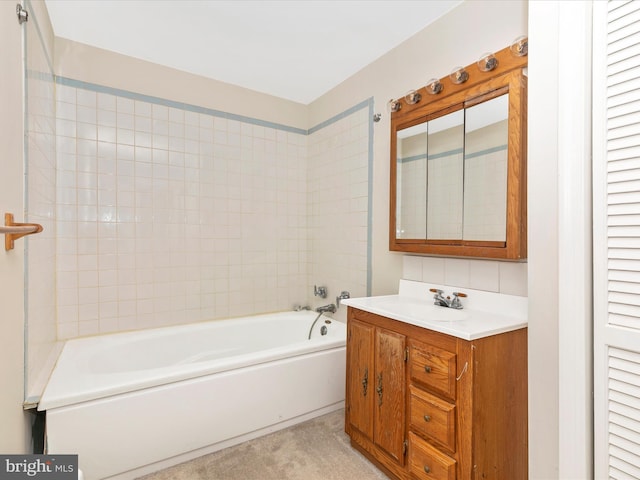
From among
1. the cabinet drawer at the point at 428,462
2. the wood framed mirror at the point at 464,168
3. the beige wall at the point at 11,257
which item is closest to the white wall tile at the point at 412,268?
the wood framed mirror at the point at 464,168

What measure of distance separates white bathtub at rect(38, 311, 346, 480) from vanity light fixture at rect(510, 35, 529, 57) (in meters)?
1.86

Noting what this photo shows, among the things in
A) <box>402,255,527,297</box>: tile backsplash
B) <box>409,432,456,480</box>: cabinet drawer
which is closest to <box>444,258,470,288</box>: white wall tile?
<box>402,255,527,297</box>: tile backsplash

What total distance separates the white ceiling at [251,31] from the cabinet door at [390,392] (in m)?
1.81

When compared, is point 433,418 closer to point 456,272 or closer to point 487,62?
point 456,272

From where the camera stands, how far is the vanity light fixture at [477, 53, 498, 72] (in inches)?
61.1

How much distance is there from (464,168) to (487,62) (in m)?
0.51

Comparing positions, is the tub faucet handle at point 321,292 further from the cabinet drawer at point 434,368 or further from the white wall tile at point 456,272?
the cabinet drawer at point 434,368

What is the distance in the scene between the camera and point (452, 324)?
53.1 inches

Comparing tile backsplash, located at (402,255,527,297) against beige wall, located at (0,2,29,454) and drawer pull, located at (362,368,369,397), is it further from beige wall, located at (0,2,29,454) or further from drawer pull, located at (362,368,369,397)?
beige wall, located at (0,2,29,454)

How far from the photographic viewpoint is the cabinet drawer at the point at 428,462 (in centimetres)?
128

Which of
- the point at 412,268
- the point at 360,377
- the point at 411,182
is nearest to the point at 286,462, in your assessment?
the point at 360,377

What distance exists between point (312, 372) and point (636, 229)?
1750 millimetres

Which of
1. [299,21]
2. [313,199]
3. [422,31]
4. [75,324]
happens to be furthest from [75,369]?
[422,31]

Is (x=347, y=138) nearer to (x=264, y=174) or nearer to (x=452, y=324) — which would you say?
(x=264, y=174)
